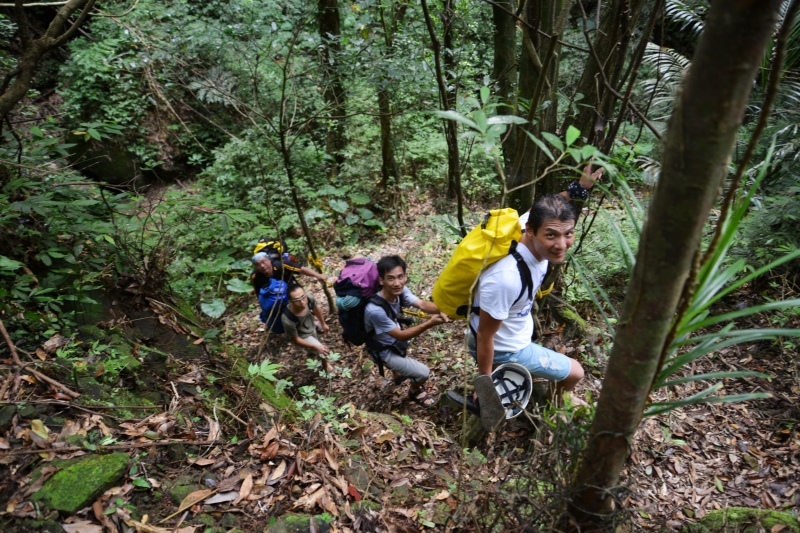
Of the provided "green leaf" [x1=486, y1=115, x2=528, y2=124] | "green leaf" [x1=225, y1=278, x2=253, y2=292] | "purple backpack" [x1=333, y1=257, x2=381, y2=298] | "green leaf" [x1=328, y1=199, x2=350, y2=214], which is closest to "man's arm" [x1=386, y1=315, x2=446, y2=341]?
"purple backpack" [x1=333, y1=257, x2=381, y2=298]

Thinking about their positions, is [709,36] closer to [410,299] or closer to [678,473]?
[678,473]

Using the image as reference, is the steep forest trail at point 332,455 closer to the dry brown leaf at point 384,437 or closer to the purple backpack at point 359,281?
the dry brown leaf at point 384,437

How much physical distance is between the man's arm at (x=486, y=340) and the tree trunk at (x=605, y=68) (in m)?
1.67

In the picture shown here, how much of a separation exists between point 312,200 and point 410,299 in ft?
14.3

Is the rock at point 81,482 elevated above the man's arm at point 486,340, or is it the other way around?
the man's arm at point 486,340

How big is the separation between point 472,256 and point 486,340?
589 millimetres

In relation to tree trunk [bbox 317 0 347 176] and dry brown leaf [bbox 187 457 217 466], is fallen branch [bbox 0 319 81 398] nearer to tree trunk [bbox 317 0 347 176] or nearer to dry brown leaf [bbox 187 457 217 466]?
dry brown leaf [bbox 187 457 217 466]

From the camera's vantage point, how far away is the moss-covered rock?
2.11 m

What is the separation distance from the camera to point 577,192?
137 inches

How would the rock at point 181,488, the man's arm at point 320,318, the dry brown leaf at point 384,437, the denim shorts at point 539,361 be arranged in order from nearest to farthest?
the rock at point 181,488 < the denim shorts at point 539,361 < the dry brown leaf at point 384,437 < the man's arm at point 320,318

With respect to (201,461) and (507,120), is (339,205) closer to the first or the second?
(201,461)

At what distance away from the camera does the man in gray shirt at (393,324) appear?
4.04 metres

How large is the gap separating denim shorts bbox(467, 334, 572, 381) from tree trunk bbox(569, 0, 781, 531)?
167 centimetres

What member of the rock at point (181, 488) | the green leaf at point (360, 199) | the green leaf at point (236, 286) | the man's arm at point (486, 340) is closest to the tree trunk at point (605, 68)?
the man's arm at point (486, 340)
